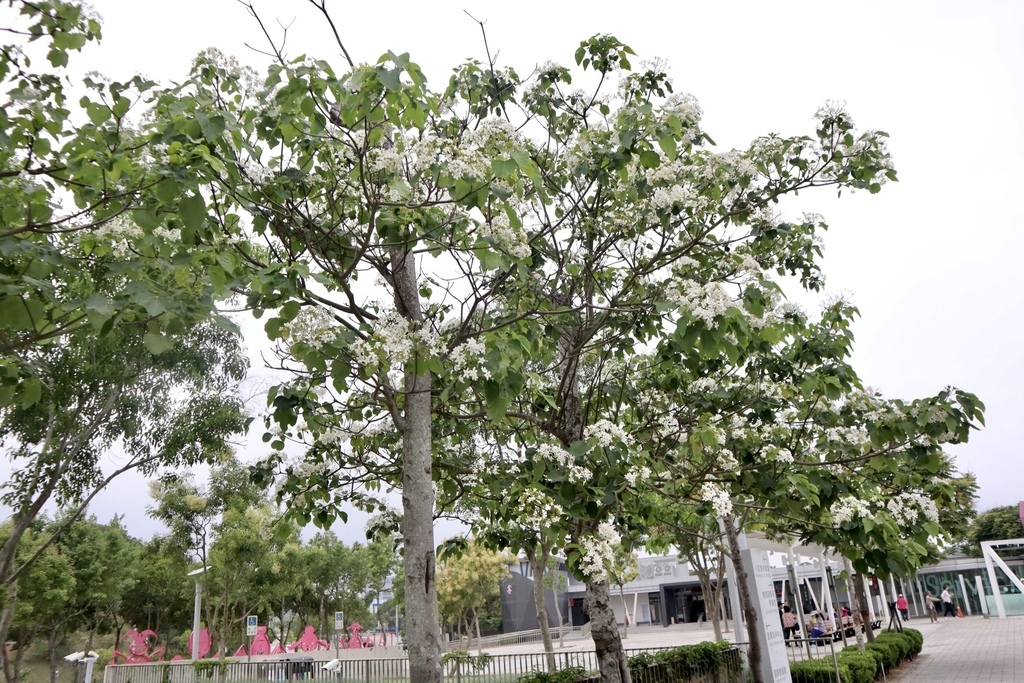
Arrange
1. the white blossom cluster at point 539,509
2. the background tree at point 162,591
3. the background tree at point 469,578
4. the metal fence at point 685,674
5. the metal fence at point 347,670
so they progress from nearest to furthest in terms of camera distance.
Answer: the white blossom cluster at point 539,509 < the metal fence at point 685,674 < the metal fence at point 347,670 < the background tree at point 162,591 < the background tree at point 469,578

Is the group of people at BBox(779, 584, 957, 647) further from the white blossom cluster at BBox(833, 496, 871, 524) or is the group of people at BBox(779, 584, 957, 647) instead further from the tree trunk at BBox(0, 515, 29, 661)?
the tree trunk at BBox(0, 515, 29, 661)

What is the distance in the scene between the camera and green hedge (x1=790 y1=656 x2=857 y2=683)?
11.1 m

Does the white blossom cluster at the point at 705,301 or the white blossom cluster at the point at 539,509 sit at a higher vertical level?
the white blossom cluster at the point at 705,301

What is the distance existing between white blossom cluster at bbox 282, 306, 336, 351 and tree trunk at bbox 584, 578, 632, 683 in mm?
3995

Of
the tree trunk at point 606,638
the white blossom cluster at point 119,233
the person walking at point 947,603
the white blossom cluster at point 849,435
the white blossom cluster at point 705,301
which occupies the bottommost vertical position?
the person walking at point 947,603

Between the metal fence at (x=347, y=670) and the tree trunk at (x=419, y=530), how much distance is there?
8191 mm

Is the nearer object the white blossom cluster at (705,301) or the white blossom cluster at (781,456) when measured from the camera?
the white blossom cluster at (705,301)

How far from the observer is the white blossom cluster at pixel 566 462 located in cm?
492

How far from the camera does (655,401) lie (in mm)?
7469

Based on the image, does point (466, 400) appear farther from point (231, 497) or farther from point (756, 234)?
point (231, 497)

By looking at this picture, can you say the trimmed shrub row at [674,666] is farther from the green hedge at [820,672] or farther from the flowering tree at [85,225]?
the flowering tree at [85,225]

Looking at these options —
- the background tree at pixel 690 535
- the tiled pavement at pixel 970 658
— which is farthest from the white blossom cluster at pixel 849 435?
the tiled pavement at pixel 970 658

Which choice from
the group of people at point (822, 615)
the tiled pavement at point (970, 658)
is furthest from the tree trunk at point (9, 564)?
the tiled pavement at point (970, 658)

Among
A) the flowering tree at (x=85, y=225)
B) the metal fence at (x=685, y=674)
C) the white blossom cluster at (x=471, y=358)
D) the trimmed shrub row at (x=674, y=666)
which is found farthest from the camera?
the metal fence at (x=685, y=674)
